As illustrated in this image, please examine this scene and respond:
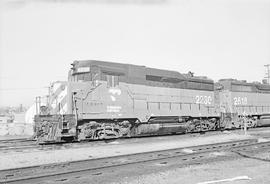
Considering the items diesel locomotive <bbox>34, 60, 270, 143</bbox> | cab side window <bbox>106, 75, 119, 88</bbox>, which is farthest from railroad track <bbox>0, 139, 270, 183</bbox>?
cab side window <bbox>106, 75, 119, 88</bbox>

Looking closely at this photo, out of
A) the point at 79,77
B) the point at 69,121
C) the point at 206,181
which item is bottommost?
the point at 206,181

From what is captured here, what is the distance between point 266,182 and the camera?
625cm

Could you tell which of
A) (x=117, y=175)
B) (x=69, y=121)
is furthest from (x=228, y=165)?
(x=69, y=121)

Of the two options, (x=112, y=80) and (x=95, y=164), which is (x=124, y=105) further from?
(x=95, y=164)

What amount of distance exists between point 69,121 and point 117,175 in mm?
6377

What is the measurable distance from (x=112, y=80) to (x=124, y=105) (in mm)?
1362

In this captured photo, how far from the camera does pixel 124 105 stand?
1500 centimetres

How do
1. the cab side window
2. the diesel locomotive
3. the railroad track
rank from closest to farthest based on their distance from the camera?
the railroad track, the diesel locomotive, the cab side window

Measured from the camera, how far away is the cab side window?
14.6 metres

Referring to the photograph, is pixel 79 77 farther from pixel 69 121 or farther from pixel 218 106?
pixel 218 106

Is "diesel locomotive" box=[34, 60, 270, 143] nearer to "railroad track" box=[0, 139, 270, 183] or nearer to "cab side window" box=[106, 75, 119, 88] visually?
"cab side window" box=[106, 75, 119, 88]

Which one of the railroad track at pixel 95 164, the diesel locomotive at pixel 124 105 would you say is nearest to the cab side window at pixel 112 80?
the diesel locomotive at pixel 124 105

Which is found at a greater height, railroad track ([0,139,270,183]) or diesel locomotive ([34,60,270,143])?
diesel locomotive ([34,60,270,143])

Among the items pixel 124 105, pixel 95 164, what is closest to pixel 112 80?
pixel 124 105
